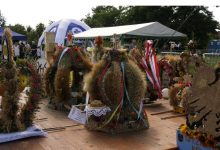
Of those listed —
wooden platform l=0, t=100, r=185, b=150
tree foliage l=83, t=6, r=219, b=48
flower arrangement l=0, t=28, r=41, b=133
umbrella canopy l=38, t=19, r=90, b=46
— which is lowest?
wooden platform l=0, t=100, r=185, b=150

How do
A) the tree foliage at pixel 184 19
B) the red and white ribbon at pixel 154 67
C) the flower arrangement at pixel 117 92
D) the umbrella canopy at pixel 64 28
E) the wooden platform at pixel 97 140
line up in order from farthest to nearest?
the tree foliage at pixel 184 19 → the umbrella canopy at pixel 64 28 → the red and white ribbon at pixel 154 67 → the flower arrangement at pixel 117 92 → the wooden platform at pixel 97 140

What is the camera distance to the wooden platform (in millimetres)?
5078

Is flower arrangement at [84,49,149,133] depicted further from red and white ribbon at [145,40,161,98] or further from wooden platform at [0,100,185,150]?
red and white ribbon at [145,40,161,98]

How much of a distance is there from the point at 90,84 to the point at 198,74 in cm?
219

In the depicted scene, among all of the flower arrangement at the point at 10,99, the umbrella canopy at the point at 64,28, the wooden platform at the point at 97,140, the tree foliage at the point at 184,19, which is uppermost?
the tree foliage at the point at 184,19

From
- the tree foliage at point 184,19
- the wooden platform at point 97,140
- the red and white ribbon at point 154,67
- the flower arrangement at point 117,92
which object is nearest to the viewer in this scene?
the wooden platform at point 97,140

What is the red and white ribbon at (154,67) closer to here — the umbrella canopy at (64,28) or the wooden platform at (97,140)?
the wooden platform at (97,140)

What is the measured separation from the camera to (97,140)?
5422 millimetres

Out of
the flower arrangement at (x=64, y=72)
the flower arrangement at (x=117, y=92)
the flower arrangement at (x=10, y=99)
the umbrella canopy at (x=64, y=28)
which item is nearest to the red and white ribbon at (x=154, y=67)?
the flower arrangement at (x=64, y=72)

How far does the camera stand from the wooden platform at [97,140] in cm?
508

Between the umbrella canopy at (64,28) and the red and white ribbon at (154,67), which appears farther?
the umbrella canopy at (64,28)

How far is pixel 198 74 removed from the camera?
179 inches

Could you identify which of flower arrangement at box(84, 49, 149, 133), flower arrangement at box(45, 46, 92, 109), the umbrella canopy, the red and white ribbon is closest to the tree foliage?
the umbrella canopy

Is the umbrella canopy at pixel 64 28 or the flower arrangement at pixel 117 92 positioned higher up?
the umbrella canopy at pixel 64 28
